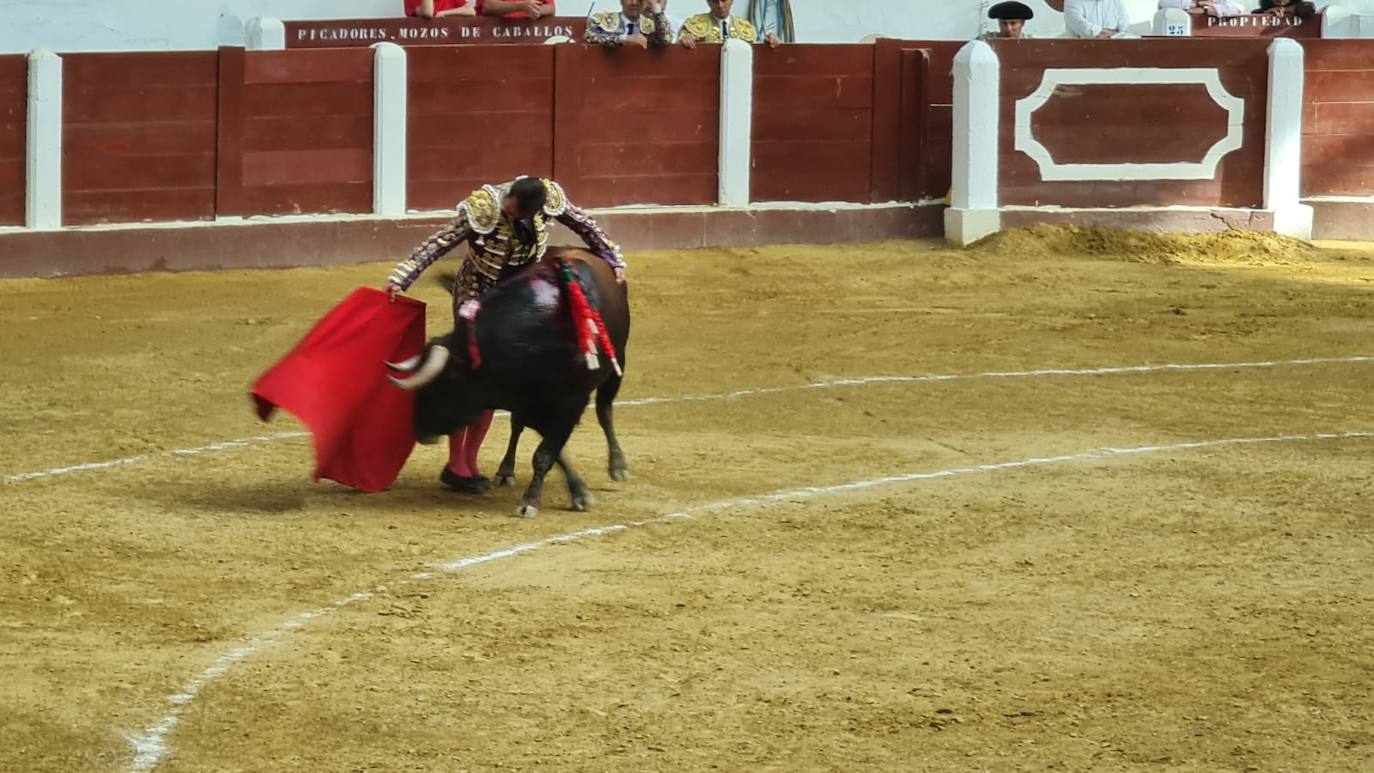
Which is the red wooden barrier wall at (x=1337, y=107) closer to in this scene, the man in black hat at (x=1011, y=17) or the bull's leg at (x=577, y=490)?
the man in black hat at (x=1011, y=17)

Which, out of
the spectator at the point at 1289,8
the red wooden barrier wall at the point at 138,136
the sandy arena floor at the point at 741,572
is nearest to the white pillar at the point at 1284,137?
the spectator at the point at 1289,8

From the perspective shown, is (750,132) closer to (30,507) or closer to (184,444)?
(184,444)

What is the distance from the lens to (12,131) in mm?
10508

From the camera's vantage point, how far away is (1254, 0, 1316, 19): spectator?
1466 cm

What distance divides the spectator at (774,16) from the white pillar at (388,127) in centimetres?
348

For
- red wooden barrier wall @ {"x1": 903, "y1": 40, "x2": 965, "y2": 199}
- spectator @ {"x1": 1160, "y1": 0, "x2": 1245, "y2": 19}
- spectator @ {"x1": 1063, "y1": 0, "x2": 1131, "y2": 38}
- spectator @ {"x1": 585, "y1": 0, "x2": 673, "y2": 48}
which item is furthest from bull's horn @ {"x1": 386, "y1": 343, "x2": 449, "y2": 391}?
spectator @ {"x1": 1160, "y1": 0, "x2": 1245, "y2": 19}

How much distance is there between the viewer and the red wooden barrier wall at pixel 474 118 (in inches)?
449

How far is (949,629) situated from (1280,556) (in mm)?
1177

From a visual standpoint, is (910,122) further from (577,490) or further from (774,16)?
(577,490)

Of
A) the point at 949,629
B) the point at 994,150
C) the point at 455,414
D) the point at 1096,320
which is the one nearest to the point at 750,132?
the point at 994,150

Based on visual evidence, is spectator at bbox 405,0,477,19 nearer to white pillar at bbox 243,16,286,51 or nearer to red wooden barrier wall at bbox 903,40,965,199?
white pillar at bbox 243,16,286,51

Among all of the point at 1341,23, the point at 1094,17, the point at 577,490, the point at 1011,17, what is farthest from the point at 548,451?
the point at 1341,23

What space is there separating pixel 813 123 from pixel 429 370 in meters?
6.61

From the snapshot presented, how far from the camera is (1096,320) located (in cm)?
989
